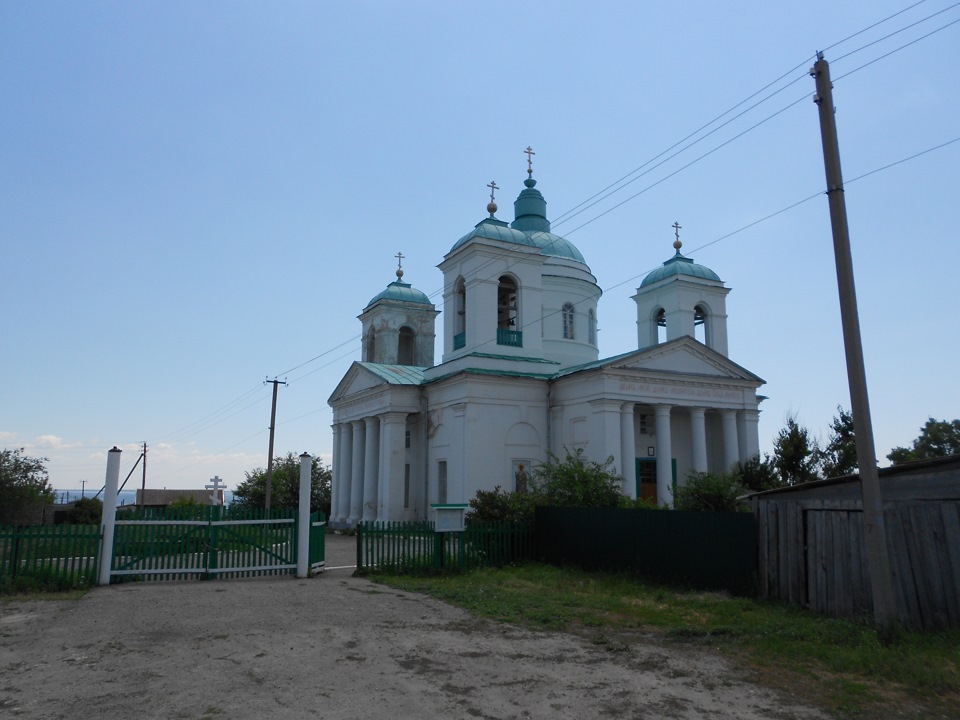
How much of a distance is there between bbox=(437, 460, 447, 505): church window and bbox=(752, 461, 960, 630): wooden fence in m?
17.0

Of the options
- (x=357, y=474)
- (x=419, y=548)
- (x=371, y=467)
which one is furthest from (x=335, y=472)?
(x=419, y=548)

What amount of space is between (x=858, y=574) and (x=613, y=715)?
581 cm

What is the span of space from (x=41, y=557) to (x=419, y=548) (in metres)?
7.26

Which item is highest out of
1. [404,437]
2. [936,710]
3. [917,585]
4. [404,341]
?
[404,341]

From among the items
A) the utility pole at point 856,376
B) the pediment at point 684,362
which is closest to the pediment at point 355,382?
the pediment at point 684,362

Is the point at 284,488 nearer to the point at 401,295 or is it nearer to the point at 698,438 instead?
the point at 401,295

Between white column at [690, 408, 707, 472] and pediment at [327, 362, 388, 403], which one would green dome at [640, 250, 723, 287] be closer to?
white column at [690, 408, 707, 472]

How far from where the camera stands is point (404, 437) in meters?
31.0

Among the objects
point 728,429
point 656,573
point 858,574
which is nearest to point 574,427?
point 728,429

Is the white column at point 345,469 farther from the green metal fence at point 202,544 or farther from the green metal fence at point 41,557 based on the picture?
the green metal fence at point 41,557

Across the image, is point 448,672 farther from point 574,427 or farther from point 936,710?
point 574,427

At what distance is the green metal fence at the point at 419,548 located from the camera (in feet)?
54.6

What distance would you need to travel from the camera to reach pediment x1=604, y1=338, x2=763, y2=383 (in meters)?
27.0

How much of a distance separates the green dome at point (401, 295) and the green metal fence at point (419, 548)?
21283 millimetres
